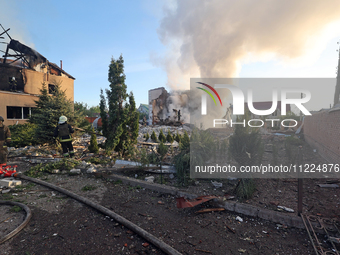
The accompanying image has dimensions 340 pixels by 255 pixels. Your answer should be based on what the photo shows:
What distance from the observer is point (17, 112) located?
54.4ft

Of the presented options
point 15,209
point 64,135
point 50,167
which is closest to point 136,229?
point 15,209

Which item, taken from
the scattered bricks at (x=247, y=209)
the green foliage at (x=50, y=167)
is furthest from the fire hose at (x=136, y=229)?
the green foliage at (x=50, y=167)

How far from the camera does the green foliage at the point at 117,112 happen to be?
26.3 ft

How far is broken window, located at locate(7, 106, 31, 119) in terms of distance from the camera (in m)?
16.0

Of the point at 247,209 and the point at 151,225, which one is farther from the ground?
the point at 247,209

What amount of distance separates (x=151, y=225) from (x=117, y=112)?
580 cm

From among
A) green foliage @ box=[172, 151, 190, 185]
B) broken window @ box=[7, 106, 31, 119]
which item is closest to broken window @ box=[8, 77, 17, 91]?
broken window @ box=[7, 106, 31, 119]

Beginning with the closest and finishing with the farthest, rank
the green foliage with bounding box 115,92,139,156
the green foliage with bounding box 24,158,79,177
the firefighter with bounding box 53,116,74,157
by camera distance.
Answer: the green foliage with bounding box 24,158,79,177
the firefighter with bounding box 53,116,74,157
the green foliage with bounding box 115,92,139,156

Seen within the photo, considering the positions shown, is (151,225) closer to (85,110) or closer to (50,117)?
(50,117)

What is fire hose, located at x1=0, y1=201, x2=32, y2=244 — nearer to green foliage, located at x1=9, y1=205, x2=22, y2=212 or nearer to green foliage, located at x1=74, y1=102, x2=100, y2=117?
green foliage, located at x1=9, y1=205, x2=22, y2=212

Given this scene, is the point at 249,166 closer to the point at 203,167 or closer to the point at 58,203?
the point at 203,167

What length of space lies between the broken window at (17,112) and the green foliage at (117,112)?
12064 mm

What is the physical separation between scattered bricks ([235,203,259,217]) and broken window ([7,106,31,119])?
59.9 ft

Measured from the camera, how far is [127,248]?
2688mm
